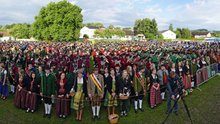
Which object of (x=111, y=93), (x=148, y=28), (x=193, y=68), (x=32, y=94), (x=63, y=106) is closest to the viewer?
(x=63, y=106)

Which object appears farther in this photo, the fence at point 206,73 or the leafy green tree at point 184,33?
the leafy green tree at point 184,33

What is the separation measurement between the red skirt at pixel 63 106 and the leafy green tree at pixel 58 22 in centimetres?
5242

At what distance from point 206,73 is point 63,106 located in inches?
412

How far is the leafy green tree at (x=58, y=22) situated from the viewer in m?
62.0

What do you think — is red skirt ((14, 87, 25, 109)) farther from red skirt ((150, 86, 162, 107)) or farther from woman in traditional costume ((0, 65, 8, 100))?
red skirt ((150, 86, 162, 107))

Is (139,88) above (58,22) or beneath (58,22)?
beneath

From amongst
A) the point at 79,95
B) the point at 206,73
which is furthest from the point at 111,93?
the point at 206,73

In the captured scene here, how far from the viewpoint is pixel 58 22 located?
6238cm

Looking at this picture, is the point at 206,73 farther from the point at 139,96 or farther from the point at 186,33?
the point at 186,33

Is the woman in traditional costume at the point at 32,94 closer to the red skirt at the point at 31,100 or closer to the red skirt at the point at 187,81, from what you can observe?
the red skirt at the point at 31,100

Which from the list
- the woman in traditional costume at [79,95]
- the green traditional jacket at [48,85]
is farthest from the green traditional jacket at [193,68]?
the green traditional jacket at [48,85]

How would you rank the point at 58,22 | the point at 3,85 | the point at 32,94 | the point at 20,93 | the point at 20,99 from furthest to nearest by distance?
the point at 58,22 → the point at 3,85 → the point at 20,99 → the point at 20,93 → the point at 32,94

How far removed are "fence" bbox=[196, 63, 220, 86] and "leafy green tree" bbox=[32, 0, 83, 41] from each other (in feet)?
152

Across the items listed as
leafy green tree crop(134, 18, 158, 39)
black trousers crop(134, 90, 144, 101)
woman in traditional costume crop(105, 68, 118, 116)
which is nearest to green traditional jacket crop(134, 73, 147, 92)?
black trousers crop(134, 90, 144, 101)
